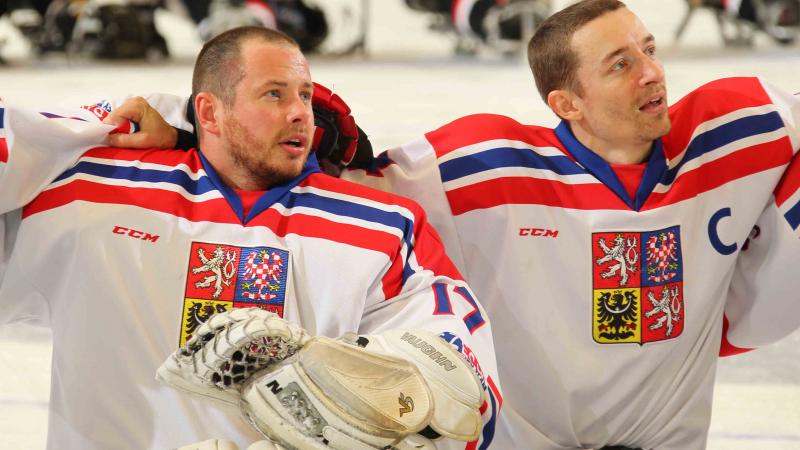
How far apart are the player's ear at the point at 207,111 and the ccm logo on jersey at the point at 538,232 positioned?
2.52 ft

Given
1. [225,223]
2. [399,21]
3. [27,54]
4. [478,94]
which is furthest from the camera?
[399,21]

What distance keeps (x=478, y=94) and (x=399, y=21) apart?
4616 millimetres

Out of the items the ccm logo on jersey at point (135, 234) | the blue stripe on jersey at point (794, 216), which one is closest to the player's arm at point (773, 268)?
the blue stripe on jersey at point (794, 216)

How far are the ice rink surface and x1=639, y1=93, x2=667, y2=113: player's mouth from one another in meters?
1.03

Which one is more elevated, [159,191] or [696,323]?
[159,191]

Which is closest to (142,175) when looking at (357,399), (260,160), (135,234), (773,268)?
(135,234)

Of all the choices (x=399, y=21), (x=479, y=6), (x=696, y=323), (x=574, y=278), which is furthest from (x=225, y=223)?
(x=399, y=21)

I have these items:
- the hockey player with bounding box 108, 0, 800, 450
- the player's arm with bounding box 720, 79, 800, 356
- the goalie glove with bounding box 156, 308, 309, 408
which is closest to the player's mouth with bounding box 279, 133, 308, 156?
the hockey player with bounding box 108, 0, 800, 450

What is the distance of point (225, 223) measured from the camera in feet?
8.00

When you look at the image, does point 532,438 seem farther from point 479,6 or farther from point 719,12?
point 719,12

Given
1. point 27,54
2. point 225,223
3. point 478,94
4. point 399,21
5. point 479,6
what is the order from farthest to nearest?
point 399,21
point 27,54
point 479,6
point 478,94
point 225,223

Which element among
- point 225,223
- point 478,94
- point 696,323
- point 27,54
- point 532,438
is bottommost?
point 27,54

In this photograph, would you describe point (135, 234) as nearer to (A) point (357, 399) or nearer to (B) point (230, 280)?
(B) point (230, 280)

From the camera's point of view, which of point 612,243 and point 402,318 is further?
point 612,243
